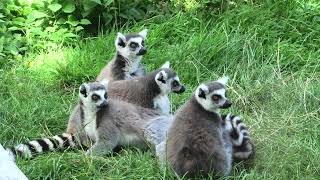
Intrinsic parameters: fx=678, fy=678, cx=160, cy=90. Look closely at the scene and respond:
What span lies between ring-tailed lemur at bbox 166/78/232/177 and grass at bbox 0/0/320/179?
0.16m

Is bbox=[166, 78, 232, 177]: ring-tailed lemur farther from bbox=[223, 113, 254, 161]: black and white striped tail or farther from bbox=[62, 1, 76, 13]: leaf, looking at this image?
bbox=[62, 1, 76, 13]: leaf

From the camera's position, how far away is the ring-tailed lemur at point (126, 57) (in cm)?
656

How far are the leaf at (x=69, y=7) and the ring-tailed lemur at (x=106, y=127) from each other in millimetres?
2384

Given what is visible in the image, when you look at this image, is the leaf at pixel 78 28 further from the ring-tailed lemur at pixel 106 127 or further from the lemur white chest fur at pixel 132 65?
the ring-tailed lemur at pixel 106 127

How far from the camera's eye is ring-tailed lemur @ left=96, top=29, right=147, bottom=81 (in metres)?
6.56

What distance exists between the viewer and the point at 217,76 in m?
6.69

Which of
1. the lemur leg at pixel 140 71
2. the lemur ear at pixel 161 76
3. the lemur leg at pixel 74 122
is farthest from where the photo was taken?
the lemur leg at pixel 140 71

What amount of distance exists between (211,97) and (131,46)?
183 cm

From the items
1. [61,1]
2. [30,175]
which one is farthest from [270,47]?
[30,175]

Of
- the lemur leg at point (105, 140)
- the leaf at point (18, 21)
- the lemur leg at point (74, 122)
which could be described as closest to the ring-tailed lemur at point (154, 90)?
the lemur leg at point (74, 122)

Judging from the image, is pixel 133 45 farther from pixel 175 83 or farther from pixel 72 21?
pixel 72 21

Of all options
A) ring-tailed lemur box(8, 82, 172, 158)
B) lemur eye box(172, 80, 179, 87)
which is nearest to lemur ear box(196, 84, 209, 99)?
ring-tailed lemur box(8, 82, 172, 158)

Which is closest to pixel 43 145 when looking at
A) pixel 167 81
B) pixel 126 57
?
pixel 167 81

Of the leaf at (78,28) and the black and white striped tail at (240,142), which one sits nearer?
the black and white striped tail at (240,142)
